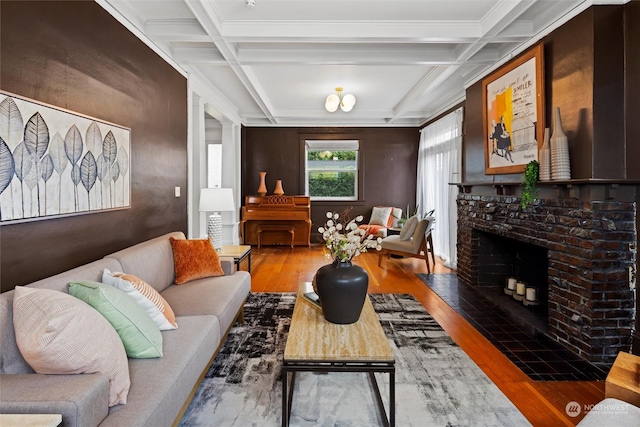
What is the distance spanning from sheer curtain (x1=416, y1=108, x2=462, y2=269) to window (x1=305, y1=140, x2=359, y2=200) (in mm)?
1554

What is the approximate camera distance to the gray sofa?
1172mm

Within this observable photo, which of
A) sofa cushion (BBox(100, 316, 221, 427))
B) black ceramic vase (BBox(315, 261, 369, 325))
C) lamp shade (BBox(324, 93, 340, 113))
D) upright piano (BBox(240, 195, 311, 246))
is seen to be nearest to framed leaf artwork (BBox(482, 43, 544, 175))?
lamp shade (BBox(324, 93, 340, 113))

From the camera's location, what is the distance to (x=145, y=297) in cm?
195

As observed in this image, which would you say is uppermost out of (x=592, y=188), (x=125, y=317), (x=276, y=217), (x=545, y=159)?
(x=545, y=159)

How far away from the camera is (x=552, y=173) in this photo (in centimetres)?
284

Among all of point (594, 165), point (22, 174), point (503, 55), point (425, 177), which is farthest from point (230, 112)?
point (594, 165)

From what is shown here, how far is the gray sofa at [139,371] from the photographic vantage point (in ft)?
3.84

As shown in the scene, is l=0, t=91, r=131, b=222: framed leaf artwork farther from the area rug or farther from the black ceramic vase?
the black ceramic vase

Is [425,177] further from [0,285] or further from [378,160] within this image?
[0,285]

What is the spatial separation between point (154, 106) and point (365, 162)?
518cm

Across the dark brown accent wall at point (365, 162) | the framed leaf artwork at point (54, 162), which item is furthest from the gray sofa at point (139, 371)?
the dark brown accent wall at point (365, 162)

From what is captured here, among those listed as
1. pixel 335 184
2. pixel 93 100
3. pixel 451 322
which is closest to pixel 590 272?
pixel 451 322

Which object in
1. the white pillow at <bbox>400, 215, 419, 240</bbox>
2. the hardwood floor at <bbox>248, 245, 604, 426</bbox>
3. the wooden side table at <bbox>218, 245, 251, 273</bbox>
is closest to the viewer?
the hardwood floor at <bbox>248, 245, 604, 426</bbox>

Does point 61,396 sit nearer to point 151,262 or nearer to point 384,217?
point 151,262
